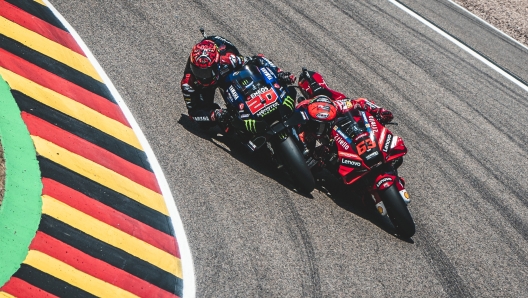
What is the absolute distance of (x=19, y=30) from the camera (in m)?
11.4

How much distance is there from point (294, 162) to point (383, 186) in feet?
4.51

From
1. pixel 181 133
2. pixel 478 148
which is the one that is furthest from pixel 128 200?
pixel 478 148

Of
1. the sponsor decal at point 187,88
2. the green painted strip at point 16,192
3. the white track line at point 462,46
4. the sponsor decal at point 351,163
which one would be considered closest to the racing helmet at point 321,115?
the sponsor decal at point 351,163

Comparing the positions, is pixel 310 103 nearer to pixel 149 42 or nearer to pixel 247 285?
pixel 247 285

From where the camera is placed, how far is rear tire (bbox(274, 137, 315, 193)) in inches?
372

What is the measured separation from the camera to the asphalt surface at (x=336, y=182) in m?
8.91

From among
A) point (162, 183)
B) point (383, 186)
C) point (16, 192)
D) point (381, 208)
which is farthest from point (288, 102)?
point (16, 192)

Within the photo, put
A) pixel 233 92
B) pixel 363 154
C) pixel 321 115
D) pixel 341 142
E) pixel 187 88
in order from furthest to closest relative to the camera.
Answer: pixel 187 88, pixel 233 92, pixel 321 115, pixel 341 142, pixel 363 154

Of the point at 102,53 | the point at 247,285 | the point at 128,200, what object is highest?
the point at 102,53

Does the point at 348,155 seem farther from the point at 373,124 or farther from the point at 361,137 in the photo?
the point at 373,124

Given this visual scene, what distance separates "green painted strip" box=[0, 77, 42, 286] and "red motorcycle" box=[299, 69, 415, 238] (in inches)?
162

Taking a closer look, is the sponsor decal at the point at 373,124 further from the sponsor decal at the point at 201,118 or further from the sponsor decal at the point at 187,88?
the sponsor decal at the point at 187,88

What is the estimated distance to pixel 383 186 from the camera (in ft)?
30.1

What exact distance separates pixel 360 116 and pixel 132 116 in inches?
153
